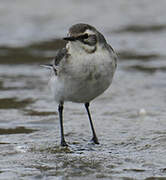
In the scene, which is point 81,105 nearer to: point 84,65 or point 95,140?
Answer: point 95,140

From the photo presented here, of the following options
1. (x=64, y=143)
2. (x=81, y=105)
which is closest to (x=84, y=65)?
(x=64, y=143)

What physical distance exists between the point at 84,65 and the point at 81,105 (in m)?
2.85

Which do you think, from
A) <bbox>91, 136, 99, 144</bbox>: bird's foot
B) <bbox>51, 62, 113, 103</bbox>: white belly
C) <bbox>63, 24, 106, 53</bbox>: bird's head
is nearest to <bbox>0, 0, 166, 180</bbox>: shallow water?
<bbox>91, 136, 99, 144</bbox>: bird's foot

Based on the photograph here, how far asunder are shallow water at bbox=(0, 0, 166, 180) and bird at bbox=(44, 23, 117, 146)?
769 millimetres

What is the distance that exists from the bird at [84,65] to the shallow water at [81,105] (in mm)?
769

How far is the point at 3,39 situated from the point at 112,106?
524cm

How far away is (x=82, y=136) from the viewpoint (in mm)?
9344

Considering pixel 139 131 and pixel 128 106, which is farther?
pixel 128 106

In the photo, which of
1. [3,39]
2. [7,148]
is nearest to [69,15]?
[3,39]

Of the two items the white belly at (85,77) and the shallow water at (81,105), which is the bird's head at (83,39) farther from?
the shallow water at (81,105)

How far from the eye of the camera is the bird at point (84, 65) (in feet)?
27.1

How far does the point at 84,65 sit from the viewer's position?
8.26 meters

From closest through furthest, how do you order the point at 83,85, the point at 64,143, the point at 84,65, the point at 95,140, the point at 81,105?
the point at 84,65 < the point at 83,85 < the point at 64,143 < the point at 95,140 < the point at 81,105

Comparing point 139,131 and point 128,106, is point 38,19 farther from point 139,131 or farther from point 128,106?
point 139,131
